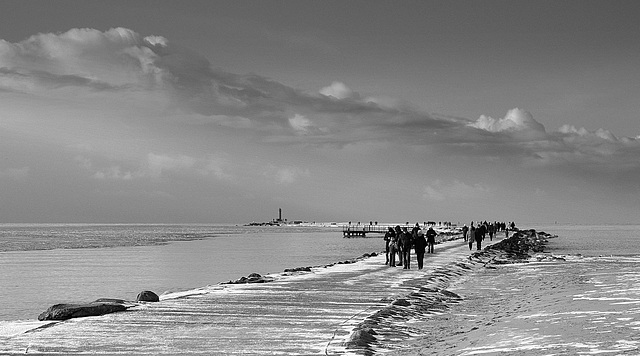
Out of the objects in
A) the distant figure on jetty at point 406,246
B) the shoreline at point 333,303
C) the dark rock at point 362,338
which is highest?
the distant figure on jetty at point 406,246

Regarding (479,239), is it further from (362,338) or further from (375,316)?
(362,338)

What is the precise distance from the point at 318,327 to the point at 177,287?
18.5 meters

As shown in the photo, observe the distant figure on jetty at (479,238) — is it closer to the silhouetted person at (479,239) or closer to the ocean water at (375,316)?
the silhouetted person at (479,239)

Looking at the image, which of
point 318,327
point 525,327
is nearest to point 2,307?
point 318,327

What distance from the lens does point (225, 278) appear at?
1372 inches

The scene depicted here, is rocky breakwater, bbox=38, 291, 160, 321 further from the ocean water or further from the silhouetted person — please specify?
the silhouetted person

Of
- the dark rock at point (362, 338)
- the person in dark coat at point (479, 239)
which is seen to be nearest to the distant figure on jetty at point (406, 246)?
the dark rock at point (362, 338)

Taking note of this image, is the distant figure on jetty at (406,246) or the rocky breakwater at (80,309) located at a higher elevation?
the distant figure on jetty at (406,246)

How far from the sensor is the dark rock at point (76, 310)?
13938mm

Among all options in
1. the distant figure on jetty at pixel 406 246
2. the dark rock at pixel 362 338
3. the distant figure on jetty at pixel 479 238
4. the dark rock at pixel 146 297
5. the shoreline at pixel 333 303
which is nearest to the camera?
the dark rock at pixel 362 338

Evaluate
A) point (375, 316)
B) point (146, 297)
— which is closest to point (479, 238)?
point (146, 297)

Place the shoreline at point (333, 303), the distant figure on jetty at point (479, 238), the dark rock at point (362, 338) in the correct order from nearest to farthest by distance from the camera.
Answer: the dark rock at point (362, 338) < the shoreline at point (333, 303) < the distant figure on jetty at point (479, 238)

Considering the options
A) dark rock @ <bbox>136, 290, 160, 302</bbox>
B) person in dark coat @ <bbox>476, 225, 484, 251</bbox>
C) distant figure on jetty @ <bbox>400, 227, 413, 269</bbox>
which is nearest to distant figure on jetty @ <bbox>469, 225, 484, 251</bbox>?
person in dark coat @ <bbox>476, 225, 484, 251</bbox>

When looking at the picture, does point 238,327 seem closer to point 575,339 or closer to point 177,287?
point 575,339
